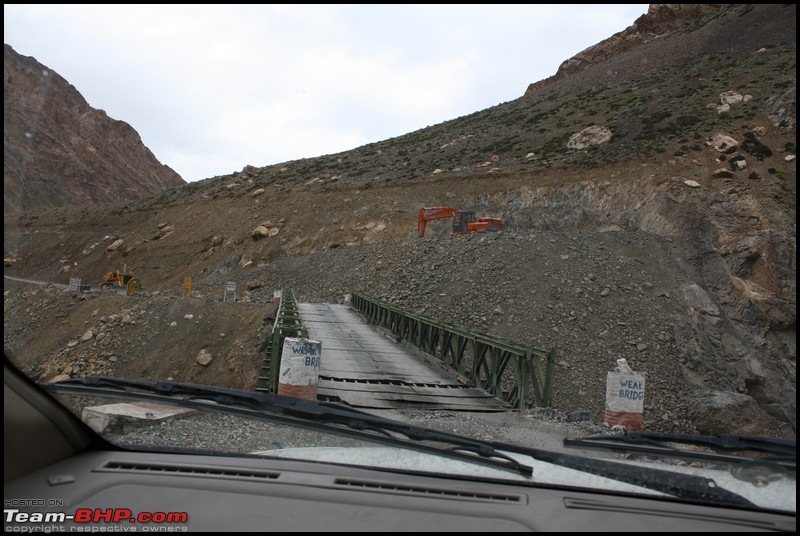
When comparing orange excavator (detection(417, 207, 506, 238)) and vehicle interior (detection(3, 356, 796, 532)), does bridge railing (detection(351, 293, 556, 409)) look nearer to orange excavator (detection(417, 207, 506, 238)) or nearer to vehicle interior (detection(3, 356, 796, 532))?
vehicle interior (detection(3, 356, 796, 532))

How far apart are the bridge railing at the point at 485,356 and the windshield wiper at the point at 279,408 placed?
701 centimetres

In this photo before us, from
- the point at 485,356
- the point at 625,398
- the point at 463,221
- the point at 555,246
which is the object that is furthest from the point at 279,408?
the point at 463,221

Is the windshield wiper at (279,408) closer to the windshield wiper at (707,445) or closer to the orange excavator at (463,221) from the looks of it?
the windshield wiper at (707,445)

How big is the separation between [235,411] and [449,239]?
946 inches

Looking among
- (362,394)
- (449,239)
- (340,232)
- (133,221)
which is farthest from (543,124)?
(362,394)

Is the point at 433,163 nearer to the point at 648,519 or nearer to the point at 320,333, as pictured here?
the point at 320,333

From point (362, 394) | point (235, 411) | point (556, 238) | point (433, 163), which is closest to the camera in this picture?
point (235, 411)

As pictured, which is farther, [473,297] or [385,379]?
[473,297]

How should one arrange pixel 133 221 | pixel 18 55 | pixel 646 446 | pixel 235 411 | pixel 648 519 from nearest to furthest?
pixel 648 519 → pixel 18 55 → pixel 235 411 → pixel 646 446 → pixel 133 221

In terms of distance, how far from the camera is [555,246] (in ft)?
72.2

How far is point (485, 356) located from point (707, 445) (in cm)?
927

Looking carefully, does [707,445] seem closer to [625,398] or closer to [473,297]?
[625,398]

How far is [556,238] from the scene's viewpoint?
74.1ft

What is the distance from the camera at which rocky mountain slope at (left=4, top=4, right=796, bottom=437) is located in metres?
15.6
